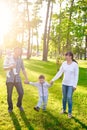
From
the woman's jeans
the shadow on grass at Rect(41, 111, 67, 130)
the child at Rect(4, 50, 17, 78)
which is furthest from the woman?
the child at Rect(4, 50, 17, 78)

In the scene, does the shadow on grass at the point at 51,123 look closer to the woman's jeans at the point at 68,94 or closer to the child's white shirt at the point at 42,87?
the woman's jeans at the point at 68,94

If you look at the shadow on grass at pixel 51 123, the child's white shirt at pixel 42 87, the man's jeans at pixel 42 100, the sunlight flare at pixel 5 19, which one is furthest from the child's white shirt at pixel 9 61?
the sunlight flare at pixel 5 19

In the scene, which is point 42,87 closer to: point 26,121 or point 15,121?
point 26,121

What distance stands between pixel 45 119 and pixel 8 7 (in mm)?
49507

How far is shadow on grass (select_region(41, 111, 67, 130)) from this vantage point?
11089mm

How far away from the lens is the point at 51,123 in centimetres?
1157

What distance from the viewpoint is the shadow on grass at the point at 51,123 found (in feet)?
36.4

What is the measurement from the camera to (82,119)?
12.4 m

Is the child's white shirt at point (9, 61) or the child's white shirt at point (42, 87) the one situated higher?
the child's white shirt at point (9, 61)

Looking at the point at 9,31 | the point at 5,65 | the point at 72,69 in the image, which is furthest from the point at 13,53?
the point at 9,31

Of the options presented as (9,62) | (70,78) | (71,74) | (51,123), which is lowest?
(51,123)

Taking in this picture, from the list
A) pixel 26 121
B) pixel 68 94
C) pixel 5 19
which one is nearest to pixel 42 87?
pixel 68 94

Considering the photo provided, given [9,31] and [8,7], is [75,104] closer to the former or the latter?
[8,7]

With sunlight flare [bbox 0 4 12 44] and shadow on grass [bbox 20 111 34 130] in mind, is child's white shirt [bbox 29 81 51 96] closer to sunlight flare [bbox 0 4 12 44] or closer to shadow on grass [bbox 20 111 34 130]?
shadow on grass [bbox 20 111 34 130]
